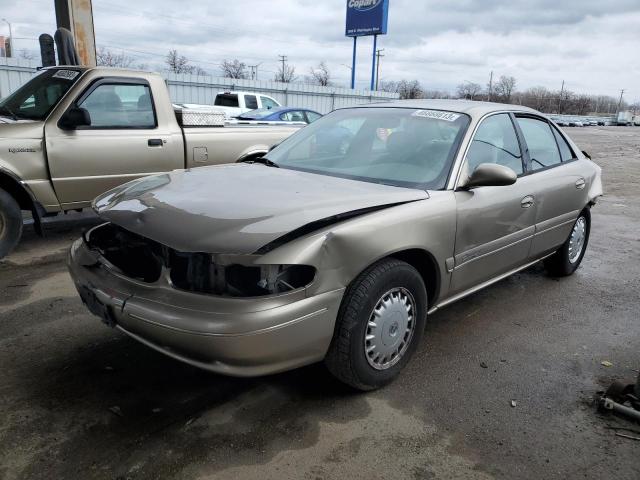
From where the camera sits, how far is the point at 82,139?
5.35m

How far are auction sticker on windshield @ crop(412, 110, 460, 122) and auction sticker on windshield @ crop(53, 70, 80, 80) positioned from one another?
12.4 feet

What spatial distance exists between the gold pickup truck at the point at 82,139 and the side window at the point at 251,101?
12543mm

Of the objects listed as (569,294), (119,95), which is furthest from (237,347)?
(119,95)

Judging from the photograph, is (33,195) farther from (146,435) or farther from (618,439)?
(618,439)

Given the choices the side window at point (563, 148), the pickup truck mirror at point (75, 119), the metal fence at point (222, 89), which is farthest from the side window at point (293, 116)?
the side window at point (563, 148)

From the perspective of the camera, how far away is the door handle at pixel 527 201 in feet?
12.6

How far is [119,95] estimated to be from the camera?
573 centimetres

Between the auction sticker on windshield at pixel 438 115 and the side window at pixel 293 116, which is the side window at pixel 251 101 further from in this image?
the auction sticker on windshield at pixel 438 115

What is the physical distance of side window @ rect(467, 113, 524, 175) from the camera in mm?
3557

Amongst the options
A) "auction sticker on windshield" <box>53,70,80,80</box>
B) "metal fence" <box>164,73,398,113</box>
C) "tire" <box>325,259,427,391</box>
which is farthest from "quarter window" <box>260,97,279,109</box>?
"tire" <box>325,259,427,391</box>

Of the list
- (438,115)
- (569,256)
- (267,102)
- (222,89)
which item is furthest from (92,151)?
(222,89)

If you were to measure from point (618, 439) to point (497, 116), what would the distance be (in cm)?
235

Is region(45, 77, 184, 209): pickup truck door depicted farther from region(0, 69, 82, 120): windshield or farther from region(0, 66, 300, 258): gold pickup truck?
region(0, 69, 82, 120): windshield

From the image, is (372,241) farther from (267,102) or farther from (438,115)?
(267,102)
